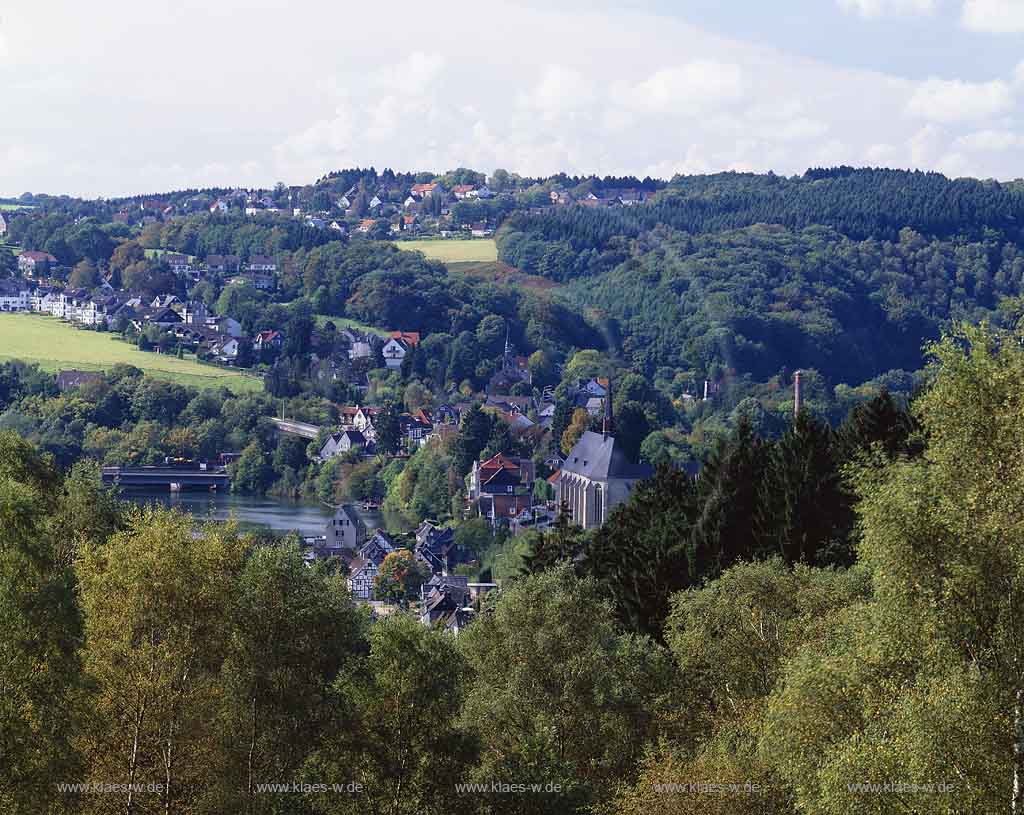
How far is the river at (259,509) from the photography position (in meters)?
66.8

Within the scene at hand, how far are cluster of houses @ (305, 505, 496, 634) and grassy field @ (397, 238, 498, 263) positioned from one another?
80017mm

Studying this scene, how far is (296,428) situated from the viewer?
92625mm

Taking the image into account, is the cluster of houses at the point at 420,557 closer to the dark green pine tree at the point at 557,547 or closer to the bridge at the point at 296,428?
the dark green pine tree at the point at 557,547

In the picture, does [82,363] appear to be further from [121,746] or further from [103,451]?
[121,746]

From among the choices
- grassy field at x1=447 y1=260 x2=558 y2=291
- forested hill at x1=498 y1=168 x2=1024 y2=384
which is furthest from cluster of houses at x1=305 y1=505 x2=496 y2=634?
grassy field at x1=447 y1=260 x2=558 y2=291

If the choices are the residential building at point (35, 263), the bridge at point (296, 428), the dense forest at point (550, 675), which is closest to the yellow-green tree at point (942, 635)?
the dense forest at point (550, 675)

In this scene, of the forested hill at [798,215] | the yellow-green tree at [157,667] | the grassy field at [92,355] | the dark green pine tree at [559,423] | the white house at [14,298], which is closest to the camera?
the yellow-green tree at [157,667]

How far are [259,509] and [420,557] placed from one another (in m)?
18.6

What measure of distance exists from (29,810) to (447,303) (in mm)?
110214

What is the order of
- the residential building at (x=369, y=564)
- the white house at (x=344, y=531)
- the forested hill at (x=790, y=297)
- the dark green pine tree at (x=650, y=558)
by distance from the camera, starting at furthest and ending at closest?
1. the forested hill at (x=790, y=297)
2. the white house at (x=344, y=531)
3. the residential building at (x=369, y=564)
4. the dark green pine tree at (x=650, y=558)

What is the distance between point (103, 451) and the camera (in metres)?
85.1

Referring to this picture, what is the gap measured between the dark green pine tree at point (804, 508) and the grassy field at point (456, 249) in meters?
119

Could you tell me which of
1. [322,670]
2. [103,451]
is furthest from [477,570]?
[322,670]

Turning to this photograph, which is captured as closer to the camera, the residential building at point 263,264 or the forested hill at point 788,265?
the forested hill at point 788,265
